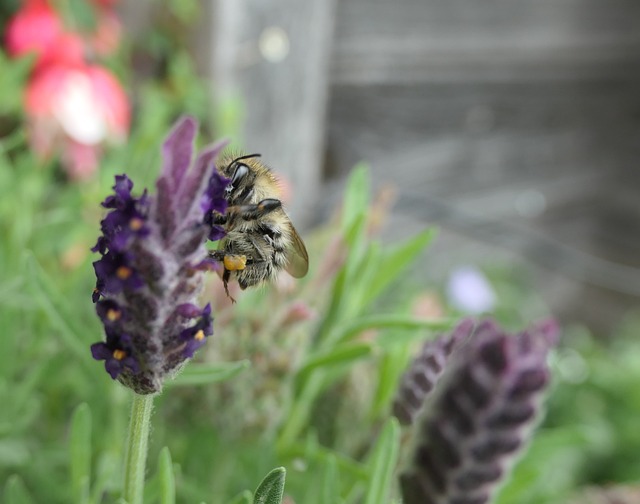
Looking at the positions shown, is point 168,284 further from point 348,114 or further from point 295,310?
point 348,114

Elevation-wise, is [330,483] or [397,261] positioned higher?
[397,261]

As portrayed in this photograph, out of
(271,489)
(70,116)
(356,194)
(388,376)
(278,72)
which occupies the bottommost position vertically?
(271,489)

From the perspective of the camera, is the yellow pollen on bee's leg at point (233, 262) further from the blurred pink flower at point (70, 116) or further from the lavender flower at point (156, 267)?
the blurred pink flower at point (70, 116)

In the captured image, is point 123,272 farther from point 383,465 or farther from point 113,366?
point 383,465

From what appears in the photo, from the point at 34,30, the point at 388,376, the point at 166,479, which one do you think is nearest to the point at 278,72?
the point at 34,30

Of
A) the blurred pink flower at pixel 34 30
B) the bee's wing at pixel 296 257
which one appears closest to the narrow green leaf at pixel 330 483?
the bee's wing at pixel 296 257

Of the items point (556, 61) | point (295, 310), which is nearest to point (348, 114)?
point (556, 61)
